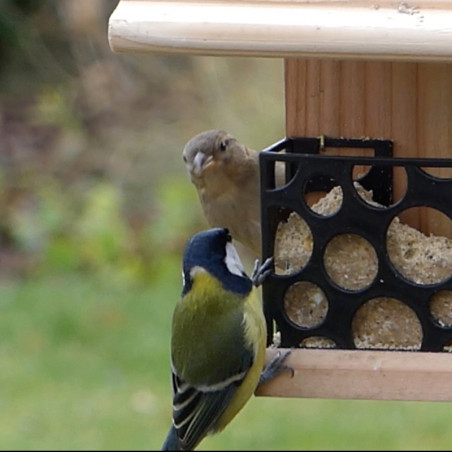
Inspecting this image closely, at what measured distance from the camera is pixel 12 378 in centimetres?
746

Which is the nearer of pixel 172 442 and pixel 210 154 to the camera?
pixel 172 442

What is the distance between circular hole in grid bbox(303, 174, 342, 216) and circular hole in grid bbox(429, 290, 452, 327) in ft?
1.14

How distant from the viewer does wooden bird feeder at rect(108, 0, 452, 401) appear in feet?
7.99

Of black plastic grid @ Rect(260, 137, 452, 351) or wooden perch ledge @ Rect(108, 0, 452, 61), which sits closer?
wooden perch ledge @ Rect(108, 0, 452, 61)

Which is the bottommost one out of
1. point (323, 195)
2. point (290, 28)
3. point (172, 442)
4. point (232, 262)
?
point (172, 442)

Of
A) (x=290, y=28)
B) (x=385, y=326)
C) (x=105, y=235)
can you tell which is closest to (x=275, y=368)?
(x=385, y=326)

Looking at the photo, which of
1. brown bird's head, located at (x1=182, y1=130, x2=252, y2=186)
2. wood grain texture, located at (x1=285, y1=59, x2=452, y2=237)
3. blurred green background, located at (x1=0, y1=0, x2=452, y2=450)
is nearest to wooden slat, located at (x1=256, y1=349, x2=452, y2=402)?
wood grain texture, located at (x1=285, y1=59, x2=452, y2=237)

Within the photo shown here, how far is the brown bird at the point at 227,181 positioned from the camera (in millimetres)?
3869

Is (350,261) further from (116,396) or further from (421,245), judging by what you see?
(116,396)

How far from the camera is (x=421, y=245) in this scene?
3.14 meters

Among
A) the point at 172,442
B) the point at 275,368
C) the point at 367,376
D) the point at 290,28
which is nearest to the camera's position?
the point at 290,28

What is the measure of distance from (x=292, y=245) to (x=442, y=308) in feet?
1.46

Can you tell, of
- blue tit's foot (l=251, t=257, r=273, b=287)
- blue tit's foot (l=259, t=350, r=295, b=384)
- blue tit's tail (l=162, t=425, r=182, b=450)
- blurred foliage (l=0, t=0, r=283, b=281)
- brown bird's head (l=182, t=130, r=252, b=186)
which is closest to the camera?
blue tit's foot (l=259, t=350, r=295, b=384)

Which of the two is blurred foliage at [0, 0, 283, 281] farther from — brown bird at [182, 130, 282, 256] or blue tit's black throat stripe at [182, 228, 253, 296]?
blue tit's black throat stripe at [182, 228, 253, 296]
